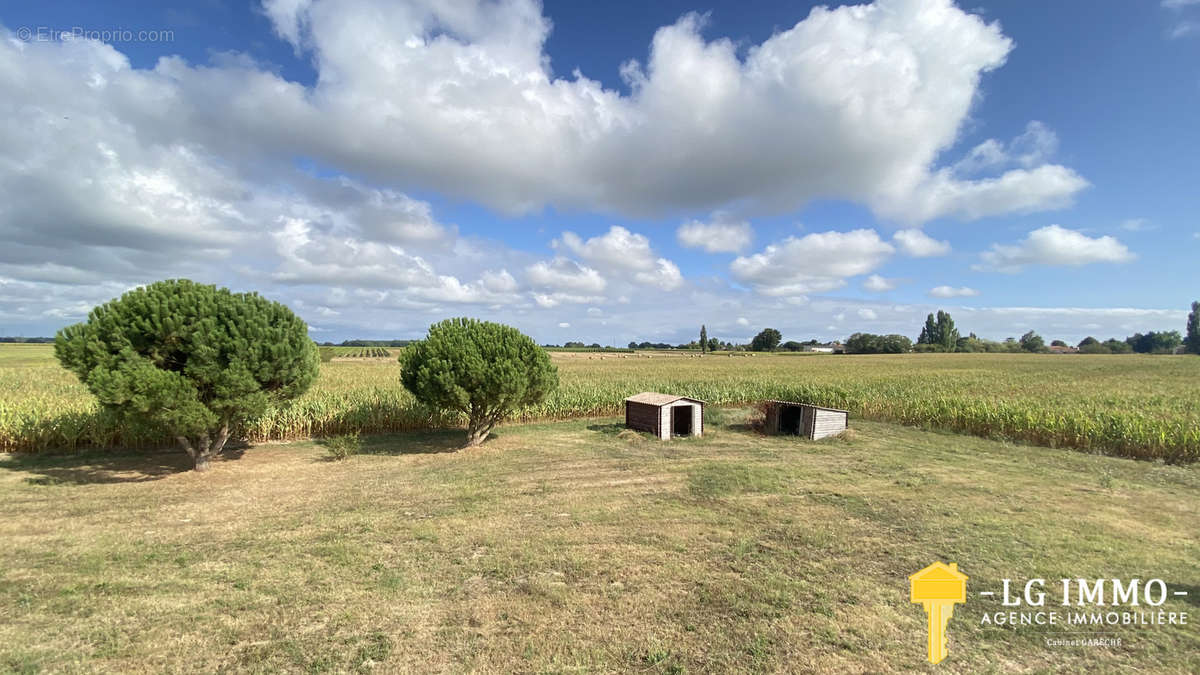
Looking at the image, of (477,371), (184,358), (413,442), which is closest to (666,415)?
(477,371)

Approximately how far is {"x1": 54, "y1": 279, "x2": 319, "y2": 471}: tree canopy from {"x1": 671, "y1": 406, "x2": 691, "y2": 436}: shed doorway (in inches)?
482

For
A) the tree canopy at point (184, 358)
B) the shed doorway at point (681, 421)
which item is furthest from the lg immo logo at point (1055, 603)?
the tree canopy at point (184, 358)

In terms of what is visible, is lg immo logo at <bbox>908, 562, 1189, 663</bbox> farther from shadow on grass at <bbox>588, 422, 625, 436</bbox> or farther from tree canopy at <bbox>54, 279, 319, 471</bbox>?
tree canopy at <bbox>54, 279, 319, 471</bbox>

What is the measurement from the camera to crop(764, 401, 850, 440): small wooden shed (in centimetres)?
1659

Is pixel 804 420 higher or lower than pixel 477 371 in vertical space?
lower

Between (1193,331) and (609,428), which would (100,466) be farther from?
(1193,331)

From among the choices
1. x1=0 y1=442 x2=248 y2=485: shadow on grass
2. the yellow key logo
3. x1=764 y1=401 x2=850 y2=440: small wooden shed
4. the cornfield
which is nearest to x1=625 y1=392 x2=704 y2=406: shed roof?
x1=764 y1=401 x2=850 y2=440: small wooden shed

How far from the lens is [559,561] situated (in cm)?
651

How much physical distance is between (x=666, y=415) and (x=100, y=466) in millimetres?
15924

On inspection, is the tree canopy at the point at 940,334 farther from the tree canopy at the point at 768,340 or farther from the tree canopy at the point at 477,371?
the tree canopy at the point at 477,371

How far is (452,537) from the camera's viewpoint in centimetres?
738

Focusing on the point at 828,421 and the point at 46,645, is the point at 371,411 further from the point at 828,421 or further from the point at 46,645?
the point at 828,421

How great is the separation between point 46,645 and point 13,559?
338 centimetres

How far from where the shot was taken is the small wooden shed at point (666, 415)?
16.6 meters
